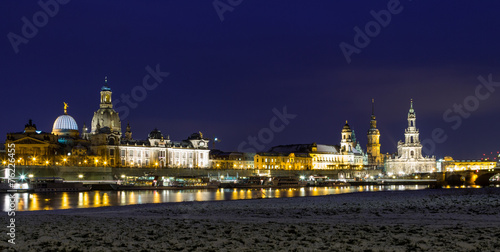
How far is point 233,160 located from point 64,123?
52.7 m

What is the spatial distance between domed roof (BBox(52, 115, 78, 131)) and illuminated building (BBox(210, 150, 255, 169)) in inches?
1676

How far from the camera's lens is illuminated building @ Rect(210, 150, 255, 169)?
567ft

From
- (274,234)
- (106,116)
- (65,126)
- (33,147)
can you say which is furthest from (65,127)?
(274,234)

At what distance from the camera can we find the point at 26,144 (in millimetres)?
125875

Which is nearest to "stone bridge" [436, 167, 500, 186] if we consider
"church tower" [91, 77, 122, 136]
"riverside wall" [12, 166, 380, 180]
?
"riverside wall" [12, 166, 380, 180]

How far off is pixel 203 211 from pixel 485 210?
15.6m

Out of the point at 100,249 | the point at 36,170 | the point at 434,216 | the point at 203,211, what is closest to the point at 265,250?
the point at 100,249

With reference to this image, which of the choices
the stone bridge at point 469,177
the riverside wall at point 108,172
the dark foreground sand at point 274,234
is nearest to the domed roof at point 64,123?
the riverside wall at point 108,172

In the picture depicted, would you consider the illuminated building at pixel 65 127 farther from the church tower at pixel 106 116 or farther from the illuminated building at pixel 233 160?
the illuminated building at pixel 233 160

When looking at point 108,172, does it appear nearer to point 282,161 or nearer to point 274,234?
point 282,161

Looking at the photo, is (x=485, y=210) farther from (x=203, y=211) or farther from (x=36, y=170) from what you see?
(x=36, y=170)

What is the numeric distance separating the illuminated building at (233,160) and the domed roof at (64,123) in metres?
42.6

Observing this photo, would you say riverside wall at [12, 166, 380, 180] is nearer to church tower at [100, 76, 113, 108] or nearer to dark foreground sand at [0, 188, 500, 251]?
church tower at [100, 76, 113, 108]

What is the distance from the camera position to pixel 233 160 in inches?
6949
